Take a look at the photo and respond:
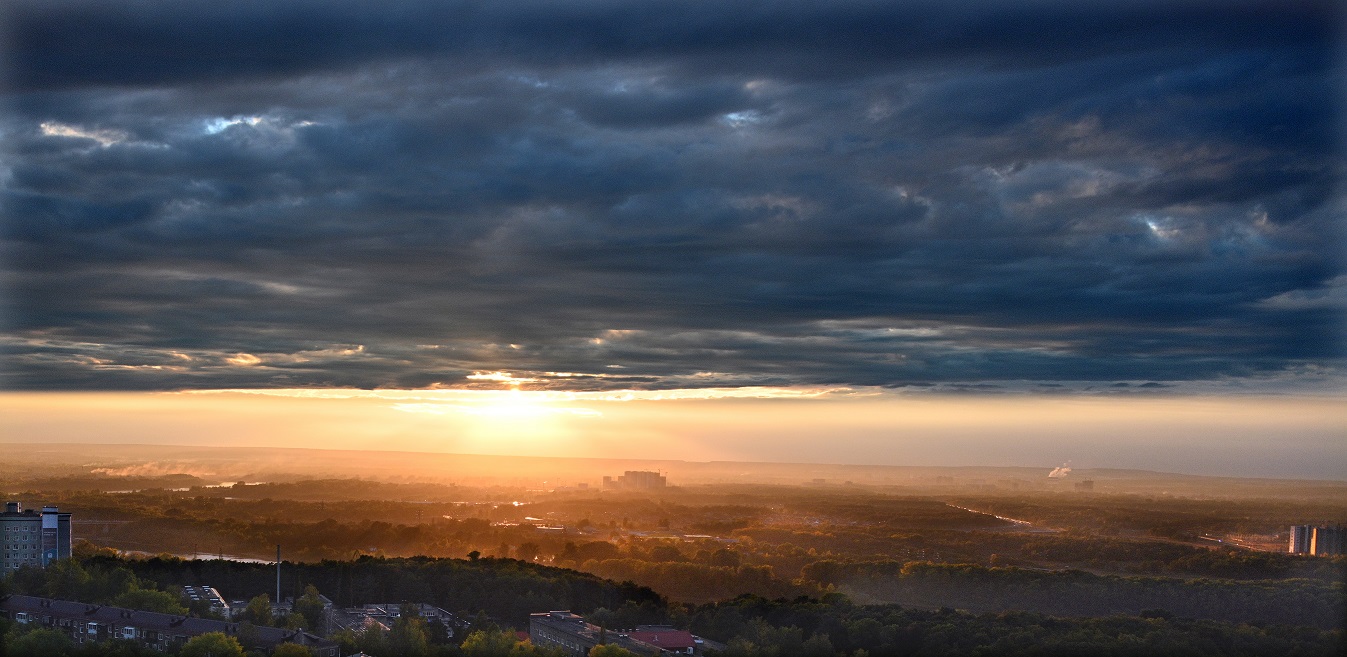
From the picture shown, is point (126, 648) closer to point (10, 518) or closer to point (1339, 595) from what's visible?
point (10, 518)

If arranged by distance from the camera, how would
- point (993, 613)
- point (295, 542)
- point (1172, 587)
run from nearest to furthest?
1. point (993, 613)
2. point (1172, 587)
3. point (295, 542)

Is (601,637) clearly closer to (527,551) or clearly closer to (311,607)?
(311,607)

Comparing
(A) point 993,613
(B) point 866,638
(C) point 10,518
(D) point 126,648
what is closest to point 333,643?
(D) point 126,648

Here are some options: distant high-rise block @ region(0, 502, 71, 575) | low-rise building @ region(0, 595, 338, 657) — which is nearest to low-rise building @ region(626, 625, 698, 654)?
low-rise building @ region(0, 595, 338, 657)

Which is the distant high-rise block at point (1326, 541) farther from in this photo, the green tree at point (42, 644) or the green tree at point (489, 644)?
the green tree at point (42, 644)

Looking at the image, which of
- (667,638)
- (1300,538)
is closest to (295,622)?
(667,638)

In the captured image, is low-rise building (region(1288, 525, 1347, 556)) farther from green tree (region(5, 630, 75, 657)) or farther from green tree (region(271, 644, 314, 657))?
green tree (region(5, 630, 75, 657))
